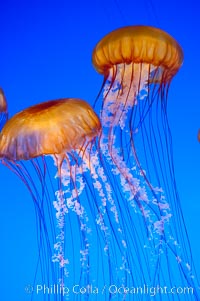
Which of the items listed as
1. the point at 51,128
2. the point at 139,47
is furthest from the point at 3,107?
the point at 139,47

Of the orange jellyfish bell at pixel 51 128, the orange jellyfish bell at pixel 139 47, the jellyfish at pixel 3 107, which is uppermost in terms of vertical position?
the jellyfish at pixel 3 107

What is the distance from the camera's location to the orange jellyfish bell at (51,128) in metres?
3.75

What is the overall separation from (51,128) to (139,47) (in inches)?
41.3

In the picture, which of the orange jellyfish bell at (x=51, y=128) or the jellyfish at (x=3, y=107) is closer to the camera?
the orange jellyfish bell at (x=51, y=128)

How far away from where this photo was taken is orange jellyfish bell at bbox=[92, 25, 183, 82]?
12.1 feet

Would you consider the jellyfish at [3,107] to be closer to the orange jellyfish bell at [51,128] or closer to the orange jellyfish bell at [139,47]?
the orange jellyfish bell at [51,128]

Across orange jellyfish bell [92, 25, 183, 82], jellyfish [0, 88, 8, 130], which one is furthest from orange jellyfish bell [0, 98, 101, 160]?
jellyfish [0, 88, 8, 130]

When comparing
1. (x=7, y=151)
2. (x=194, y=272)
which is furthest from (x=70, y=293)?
(x=7, y=151)

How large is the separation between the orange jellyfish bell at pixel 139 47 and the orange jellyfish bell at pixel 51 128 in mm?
511

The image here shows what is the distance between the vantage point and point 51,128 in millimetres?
3779

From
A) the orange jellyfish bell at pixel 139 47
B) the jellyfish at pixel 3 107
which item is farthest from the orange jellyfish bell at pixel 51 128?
the jellyfish at pixel 3 107

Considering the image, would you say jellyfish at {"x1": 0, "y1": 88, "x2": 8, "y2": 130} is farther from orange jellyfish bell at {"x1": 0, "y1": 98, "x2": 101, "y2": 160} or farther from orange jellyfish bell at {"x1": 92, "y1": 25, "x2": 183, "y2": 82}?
orange jellyfish bell at {"x1": 92, "y1": 25, "x2": 183, "y2": 82}

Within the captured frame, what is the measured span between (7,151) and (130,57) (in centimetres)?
141

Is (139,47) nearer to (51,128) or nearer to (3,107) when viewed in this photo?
(51,128)
